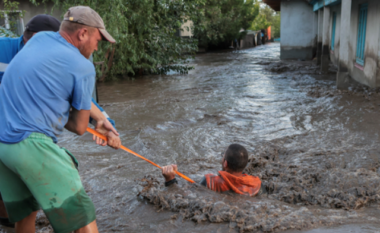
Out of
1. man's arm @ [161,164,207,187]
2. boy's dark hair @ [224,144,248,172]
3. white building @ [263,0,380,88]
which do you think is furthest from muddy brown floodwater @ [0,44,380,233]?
white building @ [263,0,380,88]

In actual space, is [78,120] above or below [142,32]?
below

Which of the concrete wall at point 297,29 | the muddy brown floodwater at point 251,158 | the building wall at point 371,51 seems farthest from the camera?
the concrete wall at point 297,29

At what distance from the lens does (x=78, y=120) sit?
2.30m

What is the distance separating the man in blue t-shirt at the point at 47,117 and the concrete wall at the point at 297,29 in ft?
57.8

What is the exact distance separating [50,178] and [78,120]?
0.40m

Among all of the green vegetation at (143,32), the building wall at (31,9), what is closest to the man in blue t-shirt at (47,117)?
the green vegetation at (143,32)

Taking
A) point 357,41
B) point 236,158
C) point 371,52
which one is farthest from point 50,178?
point 357,41

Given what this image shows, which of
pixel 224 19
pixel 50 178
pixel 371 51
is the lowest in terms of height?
pixel 50 178

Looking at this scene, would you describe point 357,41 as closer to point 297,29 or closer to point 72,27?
point 297,29

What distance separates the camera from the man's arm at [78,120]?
7.46ft

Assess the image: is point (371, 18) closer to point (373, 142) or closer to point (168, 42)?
point (373, 142)

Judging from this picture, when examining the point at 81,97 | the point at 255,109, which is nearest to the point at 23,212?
the point at 81,97

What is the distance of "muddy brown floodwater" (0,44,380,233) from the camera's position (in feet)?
10.5

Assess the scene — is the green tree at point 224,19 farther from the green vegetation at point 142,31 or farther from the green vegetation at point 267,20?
the green vegetation at point 267,20
